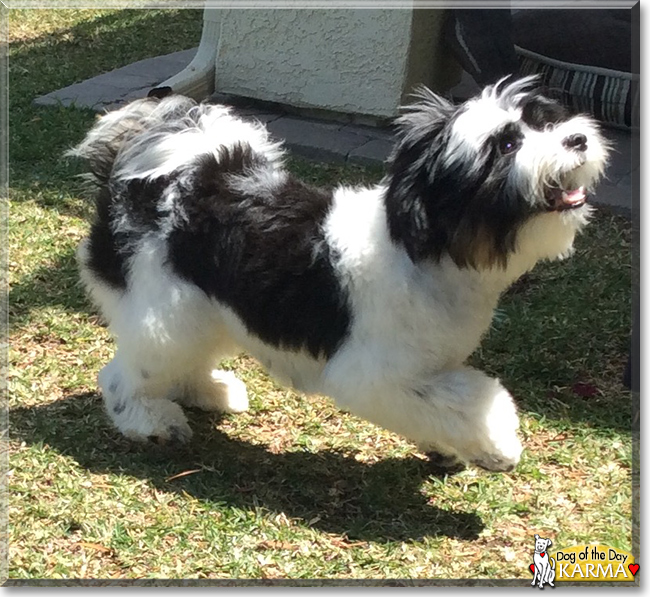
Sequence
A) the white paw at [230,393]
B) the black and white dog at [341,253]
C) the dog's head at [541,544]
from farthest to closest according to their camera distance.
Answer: the white paw at [230,393] < the dog's head at [541,544] < the black and white dog at [341,253]

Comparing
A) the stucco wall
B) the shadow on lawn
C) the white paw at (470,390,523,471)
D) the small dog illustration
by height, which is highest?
the stucco wall

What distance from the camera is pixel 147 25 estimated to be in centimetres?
932

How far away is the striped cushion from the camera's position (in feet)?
20.3

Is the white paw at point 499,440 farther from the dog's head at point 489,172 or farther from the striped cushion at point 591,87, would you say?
the striped cushion at point 591,87

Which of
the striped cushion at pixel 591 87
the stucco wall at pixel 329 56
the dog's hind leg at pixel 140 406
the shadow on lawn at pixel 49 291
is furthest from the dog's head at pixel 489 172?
the stucco wall at pixel 329 56

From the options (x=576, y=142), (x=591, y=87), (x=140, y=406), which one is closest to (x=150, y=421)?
(x=140, y=406)

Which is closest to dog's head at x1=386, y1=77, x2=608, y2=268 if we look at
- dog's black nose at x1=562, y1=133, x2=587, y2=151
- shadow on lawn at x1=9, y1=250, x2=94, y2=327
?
dog's black nose at x1=562, y1=133, x2=587, y2=151

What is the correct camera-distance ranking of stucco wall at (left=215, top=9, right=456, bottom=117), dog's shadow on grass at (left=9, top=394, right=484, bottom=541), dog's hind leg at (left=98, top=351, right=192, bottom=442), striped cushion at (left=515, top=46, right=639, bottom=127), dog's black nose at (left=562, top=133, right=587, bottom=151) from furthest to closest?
stucco wall at (left=215, top=9, right=456, bottom=117) → striped cushion at (left=515, top=46, right=639, bottom=127) → dog's hind leg at (left=98, top=351, right=192, bottom=442) → dog's shadow on grass at (left=9, top=394, right=484, bottom=541) → dog's black nose at (left=562, top=133, right=587, bottom=151)

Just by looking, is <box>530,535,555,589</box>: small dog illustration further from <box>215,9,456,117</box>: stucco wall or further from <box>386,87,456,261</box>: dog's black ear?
<box>215,9,456,117</box>: stucco wall

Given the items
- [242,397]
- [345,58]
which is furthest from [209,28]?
[242,397]

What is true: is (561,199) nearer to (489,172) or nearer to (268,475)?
(489,172)

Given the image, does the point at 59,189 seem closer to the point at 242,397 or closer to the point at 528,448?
the point at 242,397

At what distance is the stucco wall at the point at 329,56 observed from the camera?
6.50 metres

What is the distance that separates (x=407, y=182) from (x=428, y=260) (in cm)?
26
